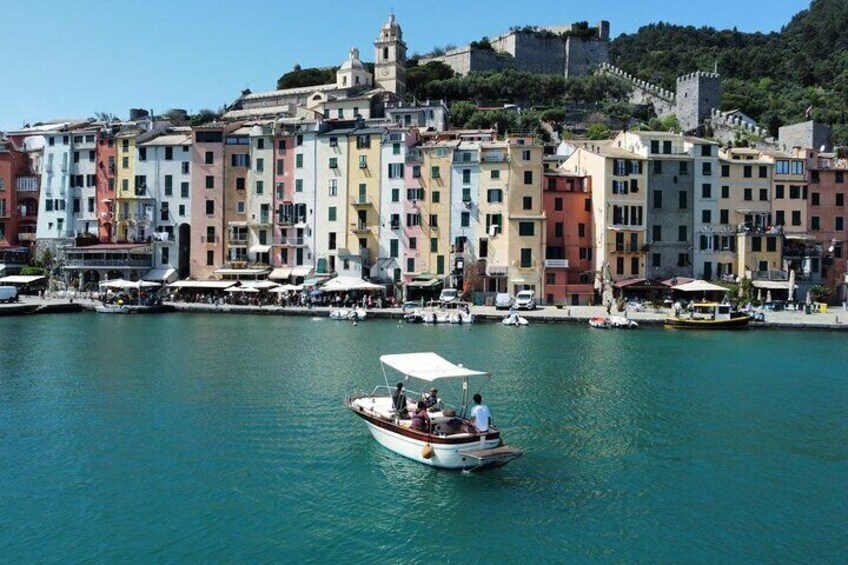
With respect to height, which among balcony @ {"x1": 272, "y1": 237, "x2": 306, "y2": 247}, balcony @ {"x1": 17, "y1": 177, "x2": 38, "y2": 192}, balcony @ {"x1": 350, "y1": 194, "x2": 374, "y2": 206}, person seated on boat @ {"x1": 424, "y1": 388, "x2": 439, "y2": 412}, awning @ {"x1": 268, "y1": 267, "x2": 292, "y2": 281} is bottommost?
person seated on boat @ {"x1": 424, "y1": 388, "x2": 439, "y2": 412}

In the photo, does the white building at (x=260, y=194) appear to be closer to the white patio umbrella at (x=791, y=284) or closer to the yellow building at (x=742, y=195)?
the yellow building at (x=742, y=195)

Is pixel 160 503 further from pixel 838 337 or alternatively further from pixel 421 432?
pixel 838 337

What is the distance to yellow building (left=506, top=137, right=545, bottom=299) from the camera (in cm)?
6888

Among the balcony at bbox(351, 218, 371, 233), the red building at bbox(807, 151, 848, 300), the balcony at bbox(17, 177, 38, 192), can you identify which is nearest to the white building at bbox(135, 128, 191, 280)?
the balcony at bbox(17, 177, 38, 192)

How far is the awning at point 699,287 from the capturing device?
210 feet

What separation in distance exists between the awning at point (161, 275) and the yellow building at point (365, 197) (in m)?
17.3

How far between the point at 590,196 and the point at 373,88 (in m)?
55.5

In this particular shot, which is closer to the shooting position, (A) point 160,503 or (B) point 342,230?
(A) point 160,503

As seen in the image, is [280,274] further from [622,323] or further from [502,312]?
[622,323]

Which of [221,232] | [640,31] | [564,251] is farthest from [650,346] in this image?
[640,31]

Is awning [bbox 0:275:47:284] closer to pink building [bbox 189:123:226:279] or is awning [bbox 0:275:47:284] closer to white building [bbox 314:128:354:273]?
pink building [bbox 189:123:226:279]

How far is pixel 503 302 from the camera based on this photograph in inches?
2586

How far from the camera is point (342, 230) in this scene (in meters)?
74.3

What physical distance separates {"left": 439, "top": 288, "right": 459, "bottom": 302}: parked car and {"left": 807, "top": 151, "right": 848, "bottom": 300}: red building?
3131 cm
